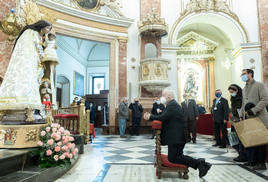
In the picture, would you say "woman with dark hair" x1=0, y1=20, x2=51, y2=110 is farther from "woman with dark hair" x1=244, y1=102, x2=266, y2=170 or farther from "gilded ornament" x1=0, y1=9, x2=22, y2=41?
"woman with dark hair" x1=244, y1=102, x2=266, y2=170

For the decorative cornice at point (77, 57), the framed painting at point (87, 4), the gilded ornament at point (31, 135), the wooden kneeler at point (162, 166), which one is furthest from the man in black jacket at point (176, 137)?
the decorative cornice at point (77, 57)

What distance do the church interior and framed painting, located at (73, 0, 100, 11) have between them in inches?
1.7

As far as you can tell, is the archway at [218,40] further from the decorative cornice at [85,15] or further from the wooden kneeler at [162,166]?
the wooden kneeler at [162,166]

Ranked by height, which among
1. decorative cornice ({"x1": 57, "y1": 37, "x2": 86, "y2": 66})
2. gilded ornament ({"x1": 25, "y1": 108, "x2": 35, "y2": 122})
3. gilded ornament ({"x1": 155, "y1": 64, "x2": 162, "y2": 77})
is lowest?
gilded ornament ({"x1": 25, "y1": 108, "x2": 35, "y2": 122})

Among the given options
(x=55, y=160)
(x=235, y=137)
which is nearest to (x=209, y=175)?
(x=235, y=137)

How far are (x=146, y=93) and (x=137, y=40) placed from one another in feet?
8.16

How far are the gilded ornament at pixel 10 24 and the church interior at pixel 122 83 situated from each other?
0.02 m

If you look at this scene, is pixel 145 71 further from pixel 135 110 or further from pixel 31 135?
pixel 31 135

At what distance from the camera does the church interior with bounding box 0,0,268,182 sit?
2916mm

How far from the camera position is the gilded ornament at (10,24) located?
468 centimetres

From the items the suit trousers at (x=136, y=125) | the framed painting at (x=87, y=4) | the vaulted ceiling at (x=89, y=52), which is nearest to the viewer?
the suit trousers at (x=136, y=125)

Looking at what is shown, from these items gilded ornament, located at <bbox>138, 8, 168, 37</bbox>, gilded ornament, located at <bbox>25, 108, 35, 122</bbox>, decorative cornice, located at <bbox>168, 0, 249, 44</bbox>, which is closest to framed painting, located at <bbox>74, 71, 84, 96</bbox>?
gilded ornament, located at <bbox>138, 8, 168, 37</bbox>

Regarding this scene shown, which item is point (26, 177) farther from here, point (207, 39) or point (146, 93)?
point (207, 39)

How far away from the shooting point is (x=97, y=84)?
1673cm
